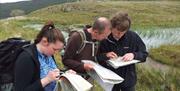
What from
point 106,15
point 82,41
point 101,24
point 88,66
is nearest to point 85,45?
point 82,41

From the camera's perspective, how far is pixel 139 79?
8359 mm

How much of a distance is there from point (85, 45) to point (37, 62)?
0.89m

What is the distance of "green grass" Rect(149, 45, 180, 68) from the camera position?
10602 mm

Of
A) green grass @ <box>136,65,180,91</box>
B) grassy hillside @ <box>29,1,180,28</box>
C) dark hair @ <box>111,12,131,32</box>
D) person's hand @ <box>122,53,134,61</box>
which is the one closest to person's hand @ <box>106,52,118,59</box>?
person's hand @ <box>122,53,134,61</box>

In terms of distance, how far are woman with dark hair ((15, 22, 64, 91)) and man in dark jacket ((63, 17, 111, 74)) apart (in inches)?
26.8

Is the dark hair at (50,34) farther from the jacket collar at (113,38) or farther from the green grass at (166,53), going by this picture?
the green grass at (166,53)

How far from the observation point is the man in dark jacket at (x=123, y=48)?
4930 millimetres

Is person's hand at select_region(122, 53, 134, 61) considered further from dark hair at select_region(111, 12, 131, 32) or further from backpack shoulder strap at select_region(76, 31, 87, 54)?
backpack shoulder strap at select_region(76, 31, 87, 54)

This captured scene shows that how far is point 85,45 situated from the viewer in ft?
15.9

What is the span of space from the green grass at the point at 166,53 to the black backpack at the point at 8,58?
6.33 m

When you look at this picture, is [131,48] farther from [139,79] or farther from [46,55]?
[139,79]

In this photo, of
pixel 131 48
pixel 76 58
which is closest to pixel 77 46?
pixel 76 58

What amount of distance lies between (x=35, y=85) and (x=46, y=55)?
265 millimetres

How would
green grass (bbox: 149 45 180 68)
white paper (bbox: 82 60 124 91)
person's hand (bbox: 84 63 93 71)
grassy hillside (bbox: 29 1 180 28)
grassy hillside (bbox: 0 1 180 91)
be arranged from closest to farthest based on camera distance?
white paper (bbox: 82 60 124 91) → person's hand (bbox: 84 63 93 71) → green grass (bbox: 149 45 180 68) → grassy hillside (bbox: 0 1 180 91) → grassy hillside (bbox: 29 1 180 28)
